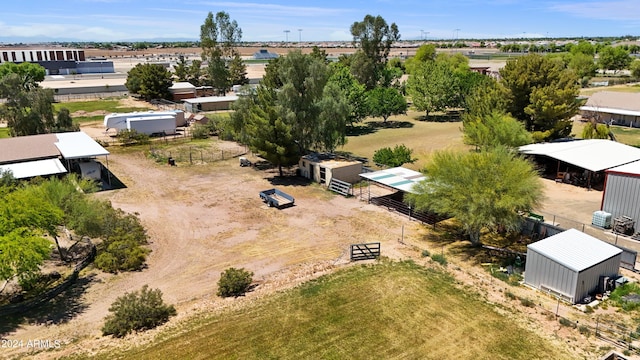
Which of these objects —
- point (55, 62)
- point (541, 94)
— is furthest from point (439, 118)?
point (55, 62)

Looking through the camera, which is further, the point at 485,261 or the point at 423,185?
the point at 423,185

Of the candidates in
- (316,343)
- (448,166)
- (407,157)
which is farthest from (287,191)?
(316,343)

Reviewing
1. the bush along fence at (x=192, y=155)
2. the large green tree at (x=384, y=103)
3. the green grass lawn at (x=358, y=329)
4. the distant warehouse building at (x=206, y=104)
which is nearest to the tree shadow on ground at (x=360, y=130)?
the large green tree at (x=384, y=103)

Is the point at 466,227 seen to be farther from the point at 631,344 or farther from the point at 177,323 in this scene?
the point at 177,323

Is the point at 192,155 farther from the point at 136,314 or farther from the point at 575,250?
the point at 575,250

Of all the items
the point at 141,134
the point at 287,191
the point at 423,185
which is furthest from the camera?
the point at 141,134

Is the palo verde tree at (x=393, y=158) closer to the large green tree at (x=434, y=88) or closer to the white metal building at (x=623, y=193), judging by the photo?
the white metal building at (x=623, y=193)

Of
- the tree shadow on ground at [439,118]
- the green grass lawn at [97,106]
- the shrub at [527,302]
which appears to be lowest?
the shrub at [527,302]
